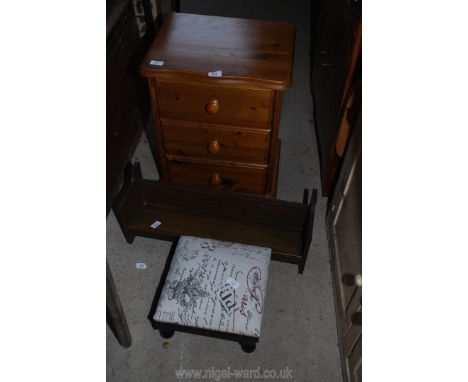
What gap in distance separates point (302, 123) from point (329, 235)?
41.6 inches

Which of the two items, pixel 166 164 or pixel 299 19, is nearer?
pixel 166 164

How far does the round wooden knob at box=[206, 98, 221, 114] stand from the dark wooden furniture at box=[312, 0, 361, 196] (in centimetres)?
60

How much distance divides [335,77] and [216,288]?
4.23ft

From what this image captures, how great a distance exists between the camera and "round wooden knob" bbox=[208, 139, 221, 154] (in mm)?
2170

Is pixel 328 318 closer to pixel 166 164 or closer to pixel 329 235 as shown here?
pixel 329 235

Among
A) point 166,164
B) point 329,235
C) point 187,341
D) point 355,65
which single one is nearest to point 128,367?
point 187,341

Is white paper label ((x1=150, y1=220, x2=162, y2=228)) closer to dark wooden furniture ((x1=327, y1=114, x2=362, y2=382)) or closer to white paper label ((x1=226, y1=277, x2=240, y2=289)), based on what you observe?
white paper label ((x1=226, y1=277, x2=240, y2=289))

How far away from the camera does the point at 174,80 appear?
1906 mm

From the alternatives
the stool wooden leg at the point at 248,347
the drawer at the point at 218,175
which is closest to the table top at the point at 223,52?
the drawer at the point at 218,175

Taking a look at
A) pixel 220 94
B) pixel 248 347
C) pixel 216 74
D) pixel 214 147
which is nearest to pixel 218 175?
pixel 214 147

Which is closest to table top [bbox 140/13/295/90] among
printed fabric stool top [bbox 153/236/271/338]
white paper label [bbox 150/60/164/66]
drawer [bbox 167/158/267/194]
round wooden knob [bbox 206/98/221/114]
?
white paper label [bbox 150/60/164/66]

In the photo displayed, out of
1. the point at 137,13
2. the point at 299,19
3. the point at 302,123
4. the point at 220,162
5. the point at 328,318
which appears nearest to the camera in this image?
the point at 328,318

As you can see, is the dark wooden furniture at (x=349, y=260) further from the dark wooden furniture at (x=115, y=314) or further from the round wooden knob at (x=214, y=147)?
the dark wooden furniture at (x=115, y=314)

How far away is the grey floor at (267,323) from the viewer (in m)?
1.92
